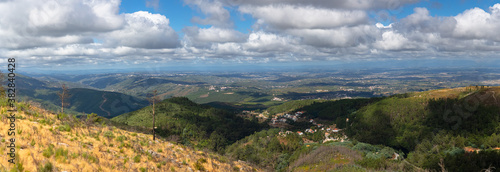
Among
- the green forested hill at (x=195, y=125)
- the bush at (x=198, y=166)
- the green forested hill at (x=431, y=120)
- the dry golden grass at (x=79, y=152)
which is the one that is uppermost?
the dry golden grass at (x=79, y=152)

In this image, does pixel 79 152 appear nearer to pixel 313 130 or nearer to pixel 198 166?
pixel 198 166

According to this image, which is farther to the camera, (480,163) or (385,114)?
(385,114)

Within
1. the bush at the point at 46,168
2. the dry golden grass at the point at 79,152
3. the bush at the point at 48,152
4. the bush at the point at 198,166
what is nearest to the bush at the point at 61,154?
the dry golden grass at the point at 79,152

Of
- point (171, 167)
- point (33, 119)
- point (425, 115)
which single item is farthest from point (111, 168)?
point (425, 115)

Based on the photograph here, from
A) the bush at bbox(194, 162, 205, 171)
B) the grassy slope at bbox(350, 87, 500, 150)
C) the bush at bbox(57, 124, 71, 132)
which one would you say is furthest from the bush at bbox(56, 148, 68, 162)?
the grassy slope at bbox(350, 87, 500, 150)

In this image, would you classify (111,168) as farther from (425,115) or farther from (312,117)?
(312,117)

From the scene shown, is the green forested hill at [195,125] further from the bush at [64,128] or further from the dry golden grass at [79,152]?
the bush at [64,128]

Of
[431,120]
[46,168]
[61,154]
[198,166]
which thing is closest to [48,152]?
[61,154]

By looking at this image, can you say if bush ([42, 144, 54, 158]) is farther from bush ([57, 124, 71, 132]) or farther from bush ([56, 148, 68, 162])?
bush ([57, 124, 71, 132])

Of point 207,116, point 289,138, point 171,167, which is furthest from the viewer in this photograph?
point 207,116
